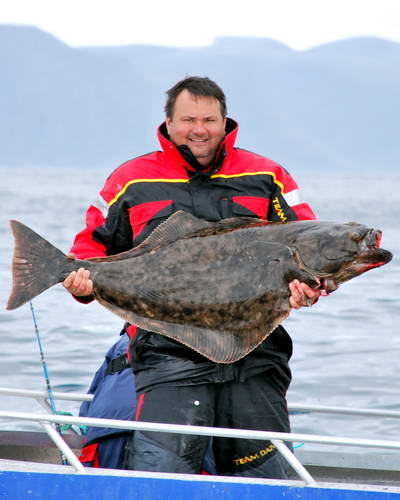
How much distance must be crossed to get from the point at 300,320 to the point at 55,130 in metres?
150

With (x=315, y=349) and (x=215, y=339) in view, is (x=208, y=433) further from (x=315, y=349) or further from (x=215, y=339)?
(x=315, y=349)

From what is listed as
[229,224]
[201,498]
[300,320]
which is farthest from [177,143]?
[300,320]

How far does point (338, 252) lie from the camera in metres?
3.68

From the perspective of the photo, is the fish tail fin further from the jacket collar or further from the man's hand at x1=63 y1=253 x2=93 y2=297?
the jacket collar

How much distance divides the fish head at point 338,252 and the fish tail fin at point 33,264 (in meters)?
1.02

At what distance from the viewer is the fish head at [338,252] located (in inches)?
145

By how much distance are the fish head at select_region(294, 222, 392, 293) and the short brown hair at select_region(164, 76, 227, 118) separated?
2.70 ft

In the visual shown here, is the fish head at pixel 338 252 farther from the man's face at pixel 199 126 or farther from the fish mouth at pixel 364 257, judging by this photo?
the man's face at pixel 199 126

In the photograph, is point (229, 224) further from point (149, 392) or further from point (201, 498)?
point (201, 498)

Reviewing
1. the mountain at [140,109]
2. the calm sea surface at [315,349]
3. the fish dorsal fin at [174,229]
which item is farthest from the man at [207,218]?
the mountain at [140,109]

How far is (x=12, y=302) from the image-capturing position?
3.81 metres

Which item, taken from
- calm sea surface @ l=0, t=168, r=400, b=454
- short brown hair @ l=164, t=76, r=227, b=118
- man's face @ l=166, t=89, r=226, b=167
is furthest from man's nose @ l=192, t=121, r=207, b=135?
calm sea surface @ l=0, t=168, r=400, b=454

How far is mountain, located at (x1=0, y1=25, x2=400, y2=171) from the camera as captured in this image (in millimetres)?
156125

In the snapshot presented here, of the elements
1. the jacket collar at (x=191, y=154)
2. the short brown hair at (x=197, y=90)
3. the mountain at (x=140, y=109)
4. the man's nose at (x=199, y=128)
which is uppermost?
the short brown hair at (x=197, y=90)
